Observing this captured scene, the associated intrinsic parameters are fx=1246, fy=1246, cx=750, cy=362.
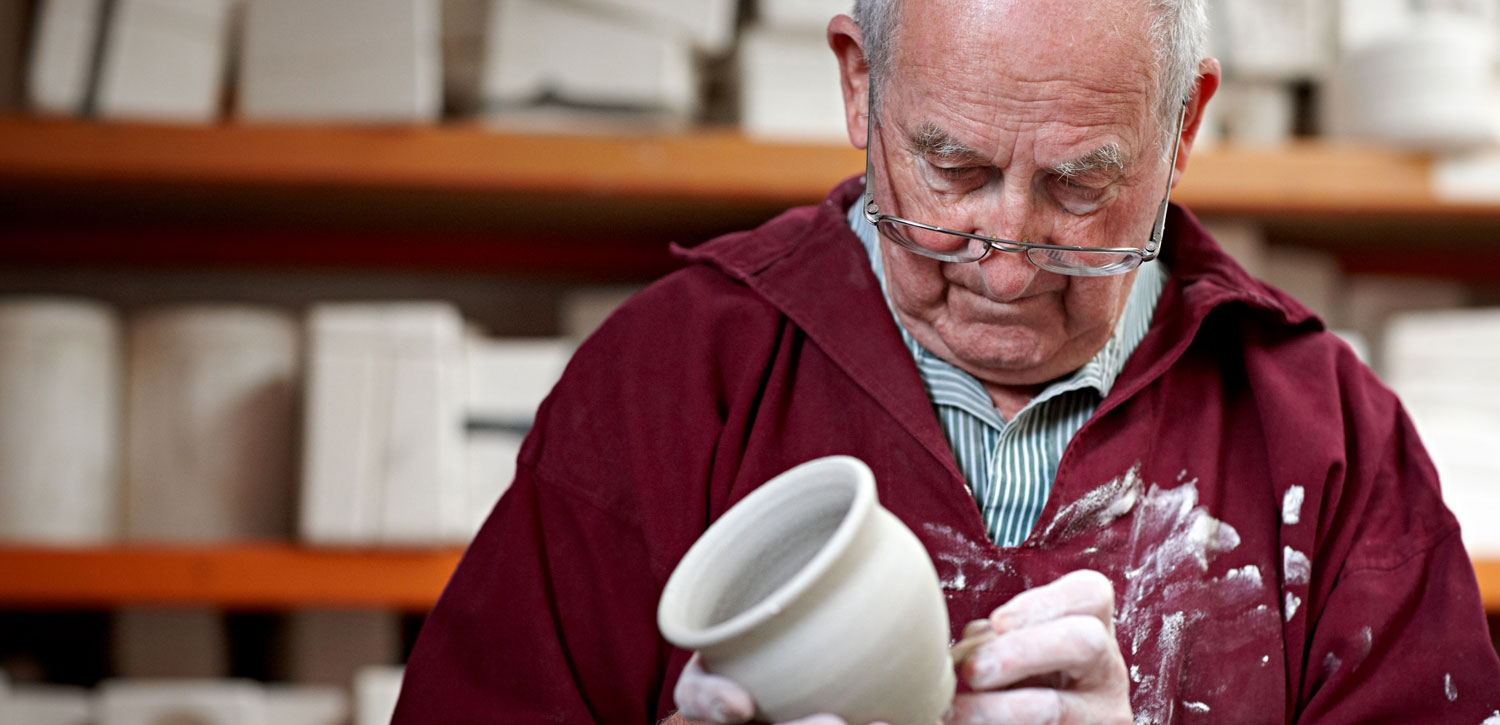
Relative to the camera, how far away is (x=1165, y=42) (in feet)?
2.67

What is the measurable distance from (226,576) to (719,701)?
1.13 metres

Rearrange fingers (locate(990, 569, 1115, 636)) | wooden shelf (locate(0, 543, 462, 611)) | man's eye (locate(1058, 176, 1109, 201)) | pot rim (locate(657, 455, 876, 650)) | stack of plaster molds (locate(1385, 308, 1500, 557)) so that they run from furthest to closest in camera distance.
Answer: stack of plaster molds (locate(1385, 308, 1500, 557)) < wooden shelf (locate(0, 543, 462, 611)) < man's eye (locate(1058, 176, 1109, 201)) < fingers (locate(990, 569, 1115, 636)) < pot rim (locate(657, 455, 876, 650))

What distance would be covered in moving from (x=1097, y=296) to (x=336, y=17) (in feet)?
3.75

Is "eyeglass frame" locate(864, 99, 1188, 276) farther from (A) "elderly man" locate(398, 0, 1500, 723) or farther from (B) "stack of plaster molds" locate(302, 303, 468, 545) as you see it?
(B) "stack of plaster molds" locate(302, 303, 468, 545)

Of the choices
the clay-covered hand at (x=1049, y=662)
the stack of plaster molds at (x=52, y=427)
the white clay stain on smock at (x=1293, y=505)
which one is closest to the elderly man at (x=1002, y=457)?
the white clay stain on smock at (x=1293, y=505)

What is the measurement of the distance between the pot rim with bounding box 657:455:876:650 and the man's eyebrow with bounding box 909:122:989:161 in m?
0.25

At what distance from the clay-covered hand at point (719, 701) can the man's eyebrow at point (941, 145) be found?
37 centimetres

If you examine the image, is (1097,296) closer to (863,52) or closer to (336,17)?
(863,52)

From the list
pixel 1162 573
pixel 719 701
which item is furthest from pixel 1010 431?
pixel 719 701

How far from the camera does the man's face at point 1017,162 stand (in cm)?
78

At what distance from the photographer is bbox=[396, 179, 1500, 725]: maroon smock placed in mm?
877

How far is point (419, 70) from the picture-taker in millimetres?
1580

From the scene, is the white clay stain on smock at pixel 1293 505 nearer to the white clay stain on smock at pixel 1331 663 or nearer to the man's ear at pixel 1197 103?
the white clay stain on smock at pixel 1331 663

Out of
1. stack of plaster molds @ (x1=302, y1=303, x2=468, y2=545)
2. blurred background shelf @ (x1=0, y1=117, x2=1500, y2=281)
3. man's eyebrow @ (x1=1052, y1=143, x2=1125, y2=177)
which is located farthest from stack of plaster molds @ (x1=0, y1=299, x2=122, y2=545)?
man's eyebrow @ (x1=1052, y1=143, x2=1125, y2=177)
